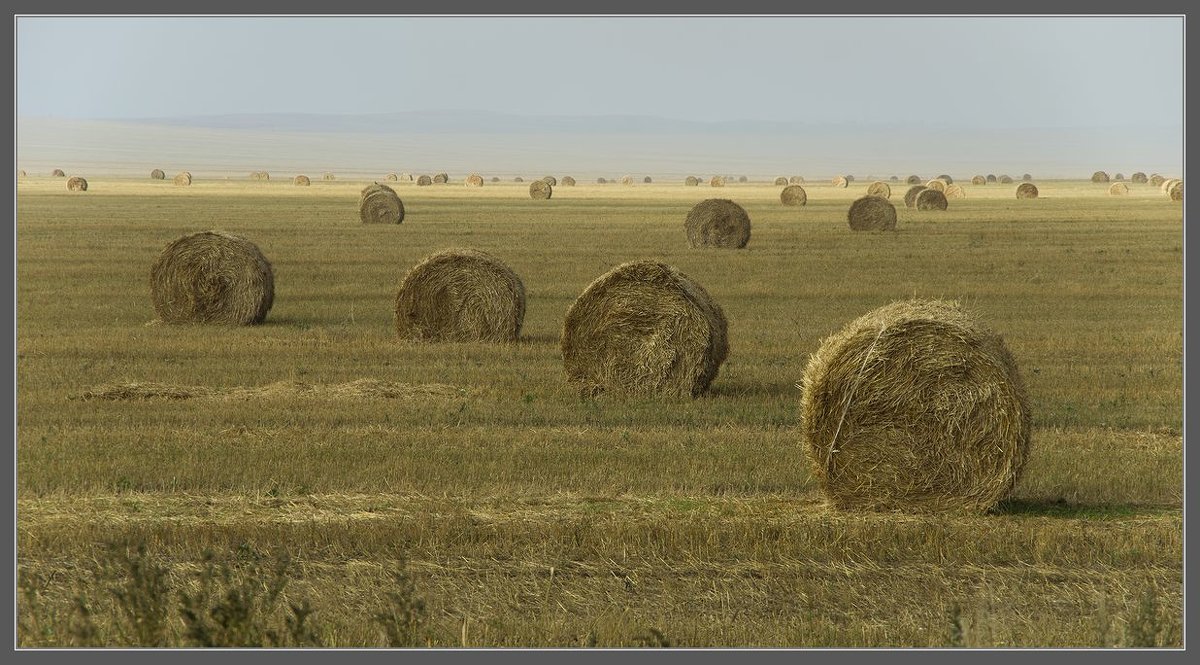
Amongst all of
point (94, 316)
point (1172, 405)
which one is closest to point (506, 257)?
point (94, 316)

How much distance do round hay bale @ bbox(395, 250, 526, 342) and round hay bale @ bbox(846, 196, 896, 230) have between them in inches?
1092

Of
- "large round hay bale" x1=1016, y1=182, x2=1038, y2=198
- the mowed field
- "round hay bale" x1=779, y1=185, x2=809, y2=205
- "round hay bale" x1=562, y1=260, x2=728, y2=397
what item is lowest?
the mowed field

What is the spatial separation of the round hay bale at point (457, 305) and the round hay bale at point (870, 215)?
27726mm

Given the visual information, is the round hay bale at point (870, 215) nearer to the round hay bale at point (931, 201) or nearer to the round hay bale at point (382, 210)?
the round hay bale at point (382, 210)

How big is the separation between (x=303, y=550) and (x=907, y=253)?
95.3ft

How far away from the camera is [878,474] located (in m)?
10.9

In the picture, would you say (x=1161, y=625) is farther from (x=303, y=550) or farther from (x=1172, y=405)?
(x=1172, y=405)

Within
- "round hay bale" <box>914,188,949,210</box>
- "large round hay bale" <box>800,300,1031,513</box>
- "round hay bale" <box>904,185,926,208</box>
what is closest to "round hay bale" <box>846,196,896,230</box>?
"round hay bale" <box>914,188,949,210</box>

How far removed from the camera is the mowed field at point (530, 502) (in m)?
7.93

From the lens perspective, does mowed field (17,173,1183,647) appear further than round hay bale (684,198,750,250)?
No

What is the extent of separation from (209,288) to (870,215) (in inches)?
1114

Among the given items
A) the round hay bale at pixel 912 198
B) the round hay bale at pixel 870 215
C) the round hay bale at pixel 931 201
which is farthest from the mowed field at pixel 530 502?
the round hay bale at pixel 912 198

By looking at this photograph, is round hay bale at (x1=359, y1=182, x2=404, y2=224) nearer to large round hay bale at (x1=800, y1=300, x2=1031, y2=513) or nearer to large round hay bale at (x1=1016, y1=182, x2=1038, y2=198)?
large round hay bale at (x1=800, y1=300, x2=1031, y2=513)

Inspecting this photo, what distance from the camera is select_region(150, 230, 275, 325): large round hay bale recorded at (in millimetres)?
22125
